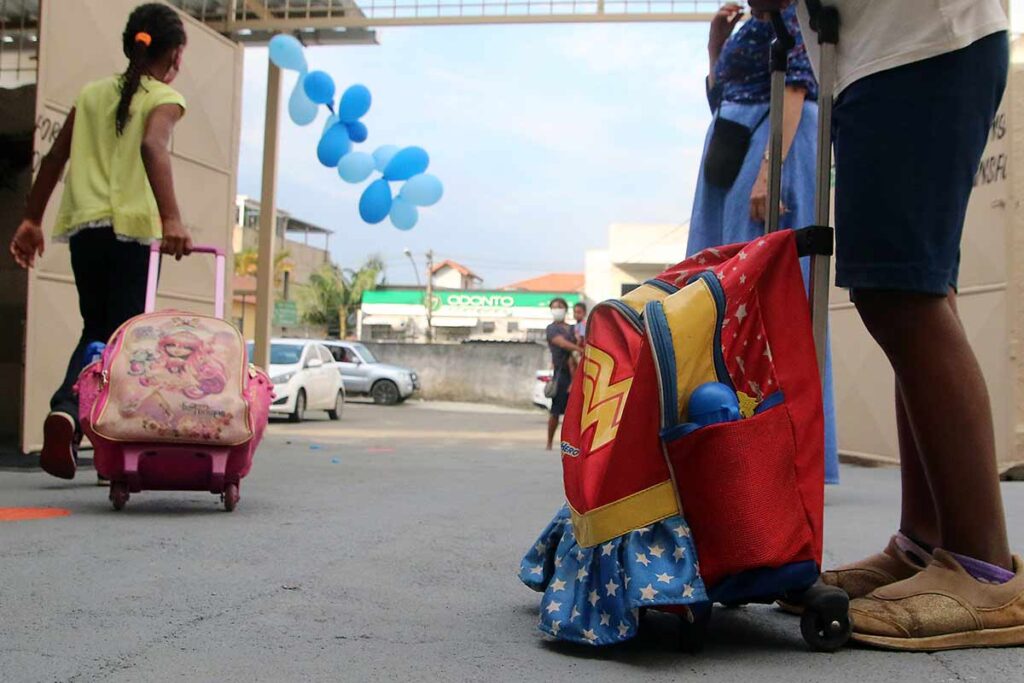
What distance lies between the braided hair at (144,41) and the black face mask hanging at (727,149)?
2242 millimetres

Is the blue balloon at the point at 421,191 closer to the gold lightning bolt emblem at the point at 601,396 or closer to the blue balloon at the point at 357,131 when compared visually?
the blue balloon at the point at 357,131

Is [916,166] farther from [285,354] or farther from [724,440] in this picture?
[285,354]

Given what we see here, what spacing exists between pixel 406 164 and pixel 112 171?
31.4 feet

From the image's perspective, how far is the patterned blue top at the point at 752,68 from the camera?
382cm

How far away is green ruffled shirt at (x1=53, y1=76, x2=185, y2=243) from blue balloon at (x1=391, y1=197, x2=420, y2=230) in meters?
9.59

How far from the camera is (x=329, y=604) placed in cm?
220

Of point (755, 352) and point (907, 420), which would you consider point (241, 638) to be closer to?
point (755, 352)

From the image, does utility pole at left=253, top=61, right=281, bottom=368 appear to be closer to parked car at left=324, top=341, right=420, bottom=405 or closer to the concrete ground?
the concrete ground

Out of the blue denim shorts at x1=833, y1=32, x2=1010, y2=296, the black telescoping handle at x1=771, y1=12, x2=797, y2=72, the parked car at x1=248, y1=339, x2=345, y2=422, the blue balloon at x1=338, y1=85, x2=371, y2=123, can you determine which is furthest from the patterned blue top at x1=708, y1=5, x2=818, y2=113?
the parked car at x1=248, y1=339, x2=345, y2=422

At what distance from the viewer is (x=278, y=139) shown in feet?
37.4

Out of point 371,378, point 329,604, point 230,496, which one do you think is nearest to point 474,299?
point 371,378

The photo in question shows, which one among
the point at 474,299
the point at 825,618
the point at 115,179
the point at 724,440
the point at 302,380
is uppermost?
the point at 474,299

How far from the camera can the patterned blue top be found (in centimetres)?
382

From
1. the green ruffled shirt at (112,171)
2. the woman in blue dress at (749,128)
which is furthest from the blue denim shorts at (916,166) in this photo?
the green ruffled shirt at (112,171)
